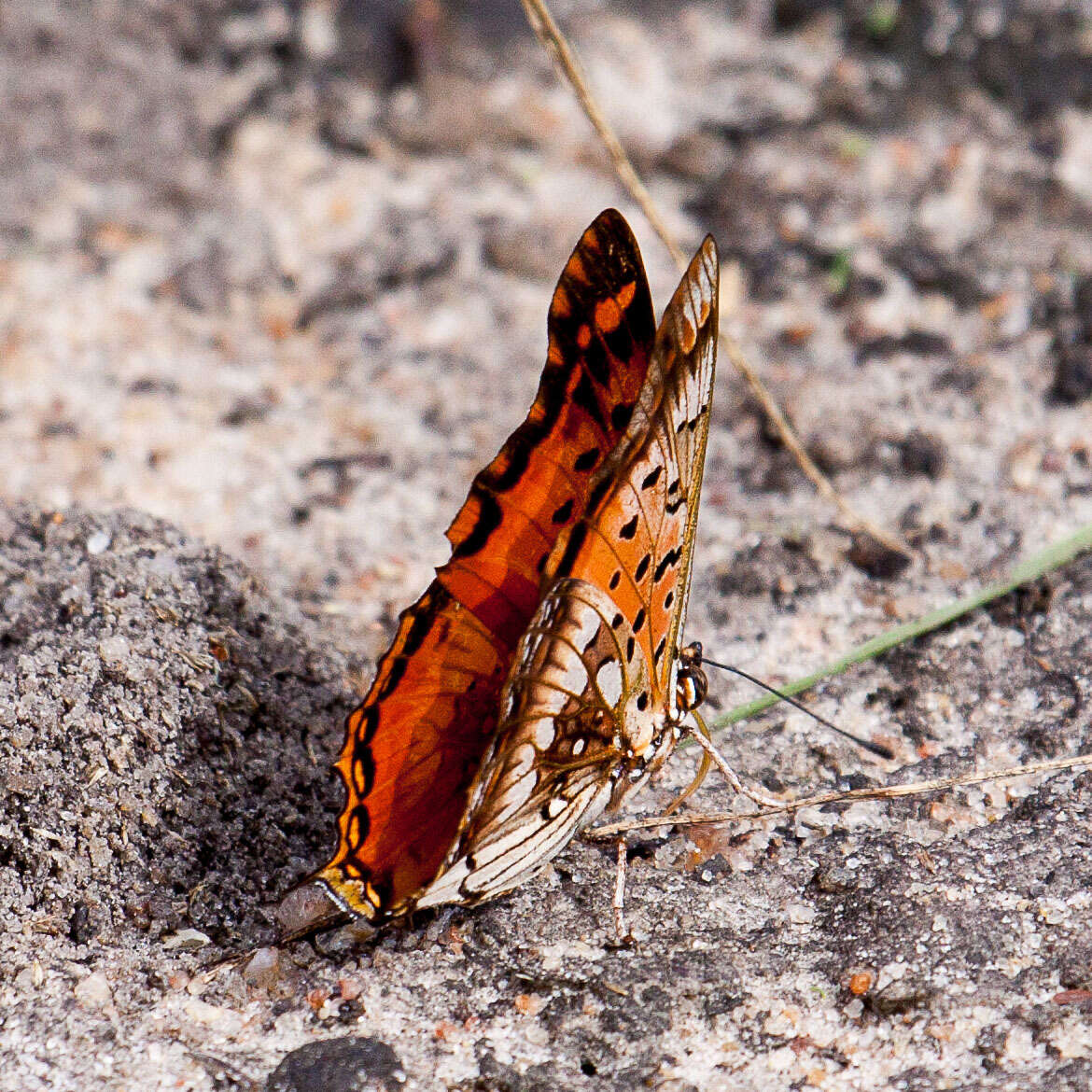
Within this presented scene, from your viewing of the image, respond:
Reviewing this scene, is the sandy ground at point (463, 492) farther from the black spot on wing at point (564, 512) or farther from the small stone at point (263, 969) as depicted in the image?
the black spot on wing at point (564, 512)

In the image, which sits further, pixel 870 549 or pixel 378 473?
pixel 378 473

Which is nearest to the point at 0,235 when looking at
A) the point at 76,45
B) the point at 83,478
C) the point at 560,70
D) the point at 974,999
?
the point at 76,45

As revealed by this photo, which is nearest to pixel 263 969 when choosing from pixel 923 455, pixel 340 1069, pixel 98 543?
pixel 340 1069

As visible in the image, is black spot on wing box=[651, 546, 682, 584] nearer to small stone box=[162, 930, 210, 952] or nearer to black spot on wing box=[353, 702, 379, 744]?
black spot on wing box=[353, 702, 379, 744]

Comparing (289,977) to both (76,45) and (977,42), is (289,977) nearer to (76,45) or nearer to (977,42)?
(76,45)

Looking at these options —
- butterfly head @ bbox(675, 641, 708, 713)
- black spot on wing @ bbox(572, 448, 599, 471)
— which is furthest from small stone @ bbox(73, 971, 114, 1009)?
black spot on wing @ bbox(572, 448, 599, 471)

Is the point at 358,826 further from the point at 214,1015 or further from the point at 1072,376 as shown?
the point at 1072,376
